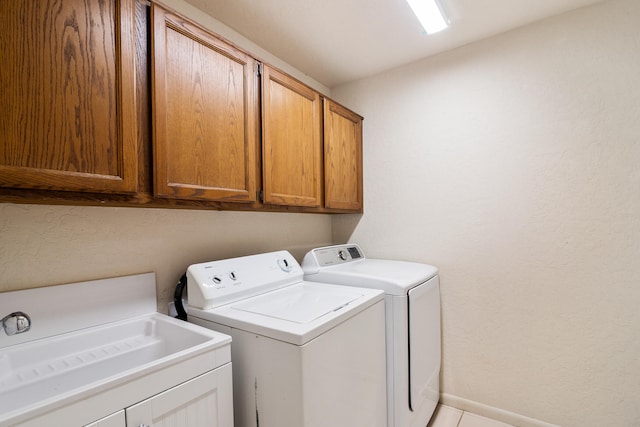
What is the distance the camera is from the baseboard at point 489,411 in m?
1.77

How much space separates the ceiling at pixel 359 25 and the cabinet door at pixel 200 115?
0.44 meters

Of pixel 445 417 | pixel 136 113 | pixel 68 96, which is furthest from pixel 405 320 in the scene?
pixel 68 96

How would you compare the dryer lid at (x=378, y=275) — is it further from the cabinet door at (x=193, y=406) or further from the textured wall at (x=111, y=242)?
the cabinet door at (x=193, y=406)

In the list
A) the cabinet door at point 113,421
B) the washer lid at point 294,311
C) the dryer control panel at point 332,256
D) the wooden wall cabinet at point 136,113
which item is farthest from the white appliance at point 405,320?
the cabinet door at point 113,421

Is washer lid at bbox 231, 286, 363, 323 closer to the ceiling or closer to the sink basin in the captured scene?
the sink basin

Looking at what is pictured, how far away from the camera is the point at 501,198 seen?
6.11 ft

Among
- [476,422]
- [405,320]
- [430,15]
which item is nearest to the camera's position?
[405,320]

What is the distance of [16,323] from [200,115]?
36.8 inches

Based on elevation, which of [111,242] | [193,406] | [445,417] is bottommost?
[445,417]

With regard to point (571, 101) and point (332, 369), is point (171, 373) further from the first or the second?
point (571, 101)

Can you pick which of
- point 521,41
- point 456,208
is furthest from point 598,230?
point 521,41

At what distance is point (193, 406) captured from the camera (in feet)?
2.99

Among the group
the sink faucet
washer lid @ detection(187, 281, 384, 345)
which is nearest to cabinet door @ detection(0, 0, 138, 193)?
the sink faucet

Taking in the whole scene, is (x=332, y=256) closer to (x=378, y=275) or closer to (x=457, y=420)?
(x=378, y=275)
